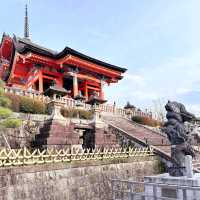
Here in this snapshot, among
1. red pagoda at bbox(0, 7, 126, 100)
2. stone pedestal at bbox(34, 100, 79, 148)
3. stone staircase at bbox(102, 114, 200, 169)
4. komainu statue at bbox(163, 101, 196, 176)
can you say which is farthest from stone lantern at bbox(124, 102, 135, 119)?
komainu statue at bbox(163, 101, 196, 176)

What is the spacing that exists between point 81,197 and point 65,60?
18515mm

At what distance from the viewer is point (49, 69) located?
26891 mm

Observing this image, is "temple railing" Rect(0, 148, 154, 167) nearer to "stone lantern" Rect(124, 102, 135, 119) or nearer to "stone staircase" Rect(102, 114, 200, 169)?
"stone staircase" Rect(102, 114, 200, 169)

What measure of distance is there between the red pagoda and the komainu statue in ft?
51.0

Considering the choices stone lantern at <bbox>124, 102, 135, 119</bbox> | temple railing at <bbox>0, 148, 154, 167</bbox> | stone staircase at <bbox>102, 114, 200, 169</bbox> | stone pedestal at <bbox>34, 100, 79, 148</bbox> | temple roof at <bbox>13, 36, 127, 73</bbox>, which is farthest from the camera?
stone lantern at <bbox>124, 102, 135, 119</bbox>

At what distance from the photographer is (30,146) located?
1342cm

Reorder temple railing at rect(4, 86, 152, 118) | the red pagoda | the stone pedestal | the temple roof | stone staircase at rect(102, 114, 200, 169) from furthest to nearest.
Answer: the red pagoda < the temple roof < temple railing at rect(4, 86, 152, 118) < stone staircase at rect(102, 114, 200, 169) < the stone pedestal

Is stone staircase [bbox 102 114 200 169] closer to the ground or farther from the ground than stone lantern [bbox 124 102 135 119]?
closer to the ground

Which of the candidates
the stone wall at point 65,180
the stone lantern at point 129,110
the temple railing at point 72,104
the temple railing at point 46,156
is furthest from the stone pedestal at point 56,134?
the stone lantern at point 129,110

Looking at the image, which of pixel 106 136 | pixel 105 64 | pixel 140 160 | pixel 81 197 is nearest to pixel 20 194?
pixel 81 197

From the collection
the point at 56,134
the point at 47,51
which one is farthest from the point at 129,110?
the point at 56,134

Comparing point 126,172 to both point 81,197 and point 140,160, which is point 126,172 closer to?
point 140,160

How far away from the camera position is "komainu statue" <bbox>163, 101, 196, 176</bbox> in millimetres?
8148

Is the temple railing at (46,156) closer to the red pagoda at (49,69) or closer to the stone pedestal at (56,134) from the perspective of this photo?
the stone pedestal at (56,134)
